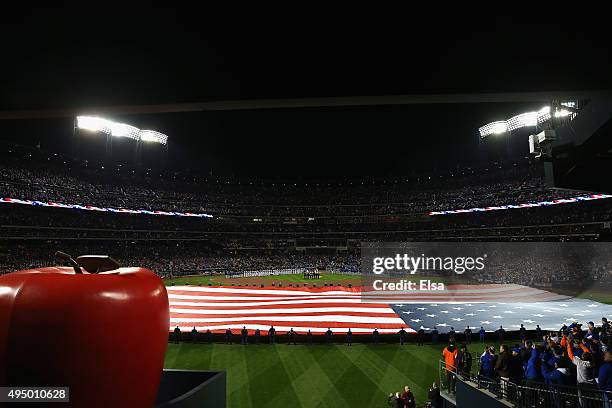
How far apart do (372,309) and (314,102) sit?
2633 cm

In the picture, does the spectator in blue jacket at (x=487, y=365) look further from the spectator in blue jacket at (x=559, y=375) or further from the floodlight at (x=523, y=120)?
the floodlight at (x=523, y=120)

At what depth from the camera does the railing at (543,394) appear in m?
7.02

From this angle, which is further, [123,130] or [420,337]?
[123,130]

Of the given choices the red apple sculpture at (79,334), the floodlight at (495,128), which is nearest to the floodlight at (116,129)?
the red apple sculpture at (79,334)

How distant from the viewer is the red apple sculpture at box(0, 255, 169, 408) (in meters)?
2.23

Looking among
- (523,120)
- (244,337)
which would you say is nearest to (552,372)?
(244,337)

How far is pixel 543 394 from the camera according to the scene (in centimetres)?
809

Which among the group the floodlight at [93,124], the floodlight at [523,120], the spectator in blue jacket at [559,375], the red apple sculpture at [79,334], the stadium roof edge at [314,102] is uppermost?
the floodlight at [523,120]

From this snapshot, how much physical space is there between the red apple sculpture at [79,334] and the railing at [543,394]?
7347 millimetres

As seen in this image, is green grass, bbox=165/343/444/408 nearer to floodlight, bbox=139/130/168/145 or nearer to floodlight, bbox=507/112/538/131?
floodlight, bbox=507/112/538/131

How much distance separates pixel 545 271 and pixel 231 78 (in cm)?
4191

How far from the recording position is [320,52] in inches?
129

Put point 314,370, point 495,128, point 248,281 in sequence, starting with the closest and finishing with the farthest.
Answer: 1. point 314,370
2. point 248,281
3. point 495,128

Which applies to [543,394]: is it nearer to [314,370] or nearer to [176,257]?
[314,370]
